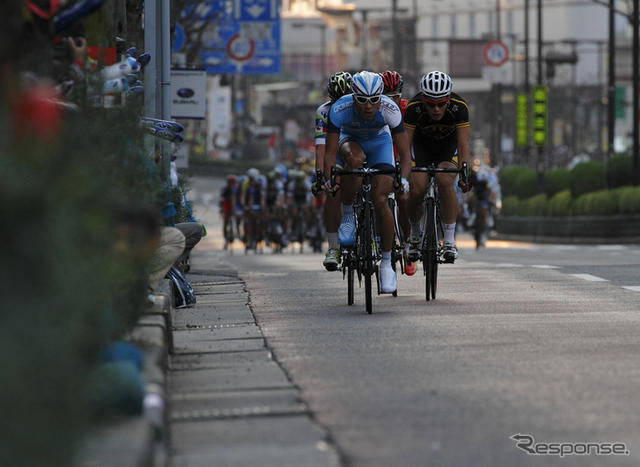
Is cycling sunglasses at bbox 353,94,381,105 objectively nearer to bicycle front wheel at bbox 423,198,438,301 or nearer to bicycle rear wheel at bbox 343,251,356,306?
bicycle rear wheel at bbox 343,251,356,306

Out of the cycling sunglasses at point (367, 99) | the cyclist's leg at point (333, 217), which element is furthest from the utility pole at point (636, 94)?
the cycling sunglasses at point (367, 99)

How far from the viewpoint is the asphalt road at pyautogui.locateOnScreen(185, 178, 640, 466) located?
5.86 m

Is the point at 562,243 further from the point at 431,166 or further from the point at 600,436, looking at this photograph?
the point at 600,436

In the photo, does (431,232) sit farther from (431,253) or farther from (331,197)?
(331,197)

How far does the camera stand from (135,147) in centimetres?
852

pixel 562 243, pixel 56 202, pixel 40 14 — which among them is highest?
pixel 40 14

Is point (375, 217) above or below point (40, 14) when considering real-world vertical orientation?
below

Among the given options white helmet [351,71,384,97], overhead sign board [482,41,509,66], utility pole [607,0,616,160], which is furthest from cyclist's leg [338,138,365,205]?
overhead sign board [482,41,509,66]

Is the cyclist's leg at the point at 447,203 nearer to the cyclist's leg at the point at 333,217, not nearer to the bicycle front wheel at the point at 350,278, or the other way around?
the cyclist's leg at the point at 333,217

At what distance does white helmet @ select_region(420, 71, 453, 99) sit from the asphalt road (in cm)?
157

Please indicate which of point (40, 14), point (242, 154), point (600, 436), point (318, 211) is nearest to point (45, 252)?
point (600, 436)

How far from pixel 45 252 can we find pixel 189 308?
9048 mm

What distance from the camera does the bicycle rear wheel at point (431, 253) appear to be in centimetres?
1306

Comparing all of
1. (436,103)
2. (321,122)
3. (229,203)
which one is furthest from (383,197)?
(229,203)
